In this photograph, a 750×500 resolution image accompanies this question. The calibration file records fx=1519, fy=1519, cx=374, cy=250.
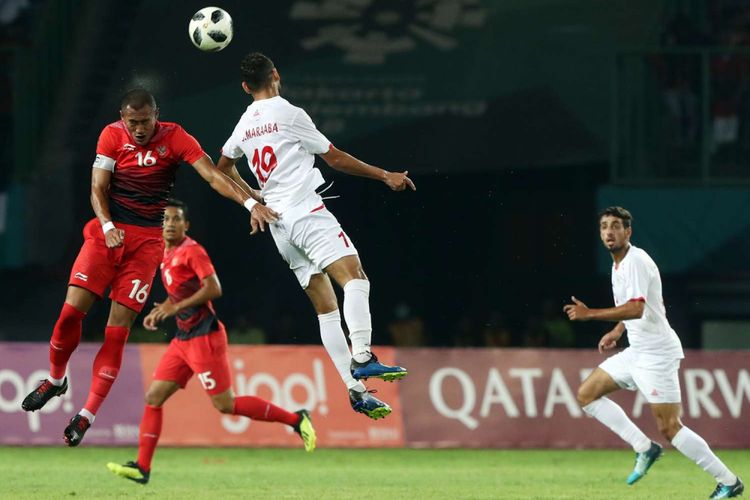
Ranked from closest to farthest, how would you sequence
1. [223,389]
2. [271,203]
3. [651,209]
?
[271,203]
[223,389]
[651,209]

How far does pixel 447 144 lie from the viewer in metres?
19.8

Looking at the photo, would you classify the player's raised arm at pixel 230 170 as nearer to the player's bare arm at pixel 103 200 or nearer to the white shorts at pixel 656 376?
the player's bare arm at pixel 103 200

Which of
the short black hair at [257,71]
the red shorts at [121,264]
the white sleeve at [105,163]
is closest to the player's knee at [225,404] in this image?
the red shorts at [121,264]

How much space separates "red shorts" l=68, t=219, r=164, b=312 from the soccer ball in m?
1.24

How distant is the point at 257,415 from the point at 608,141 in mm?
9140

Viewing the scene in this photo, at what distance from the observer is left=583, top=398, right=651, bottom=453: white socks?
38.4 ft

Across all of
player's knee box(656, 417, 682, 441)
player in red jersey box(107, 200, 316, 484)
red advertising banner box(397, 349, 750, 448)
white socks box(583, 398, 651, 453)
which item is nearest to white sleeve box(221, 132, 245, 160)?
player in red jersey box(107, 200, 316, 484)

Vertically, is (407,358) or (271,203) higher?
(271,203)

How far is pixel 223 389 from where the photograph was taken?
1161 cm

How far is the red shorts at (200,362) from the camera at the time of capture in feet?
37.4

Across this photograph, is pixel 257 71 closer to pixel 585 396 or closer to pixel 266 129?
pixel 266 129

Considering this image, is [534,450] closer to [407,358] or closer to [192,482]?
[407,358]

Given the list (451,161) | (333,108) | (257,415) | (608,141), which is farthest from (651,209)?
(257,415)

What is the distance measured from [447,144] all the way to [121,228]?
10.6 metres
